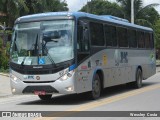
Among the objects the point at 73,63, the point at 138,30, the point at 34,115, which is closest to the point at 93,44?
the point at 73,63

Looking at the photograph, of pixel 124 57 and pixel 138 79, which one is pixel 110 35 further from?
pixel 138 79

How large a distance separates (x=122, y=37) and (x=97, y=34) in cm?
302

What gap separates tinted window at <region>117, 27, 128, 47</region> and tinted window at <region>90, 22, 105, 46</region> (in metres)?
2.01

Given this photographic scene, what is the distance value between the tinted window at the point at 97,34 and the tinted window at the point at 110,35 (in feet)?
1.60

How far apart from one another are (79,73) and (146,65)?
8.88 meters

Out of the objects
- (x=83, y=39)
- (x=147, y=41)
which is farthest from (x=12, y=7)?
(x=83, y=39)

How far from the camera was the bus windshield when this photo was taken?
43.2 feet

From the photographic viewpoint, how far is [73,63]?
13102 mm

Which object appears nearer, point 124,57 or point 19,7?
point 124,57

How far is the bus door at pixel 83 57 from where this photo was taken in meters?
13.4

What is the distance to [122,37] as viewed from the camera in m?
17.9

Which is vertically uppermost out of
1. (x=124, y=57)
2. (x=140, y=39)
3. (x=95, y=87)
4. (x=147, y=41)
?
(x=140, y=39)

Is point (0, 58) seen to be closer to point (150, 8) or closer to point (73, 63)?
point (73, 63)

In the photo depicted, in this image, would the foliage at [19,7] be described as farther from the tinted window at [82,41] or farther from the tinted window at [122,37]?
the tinted window at [82,41]
